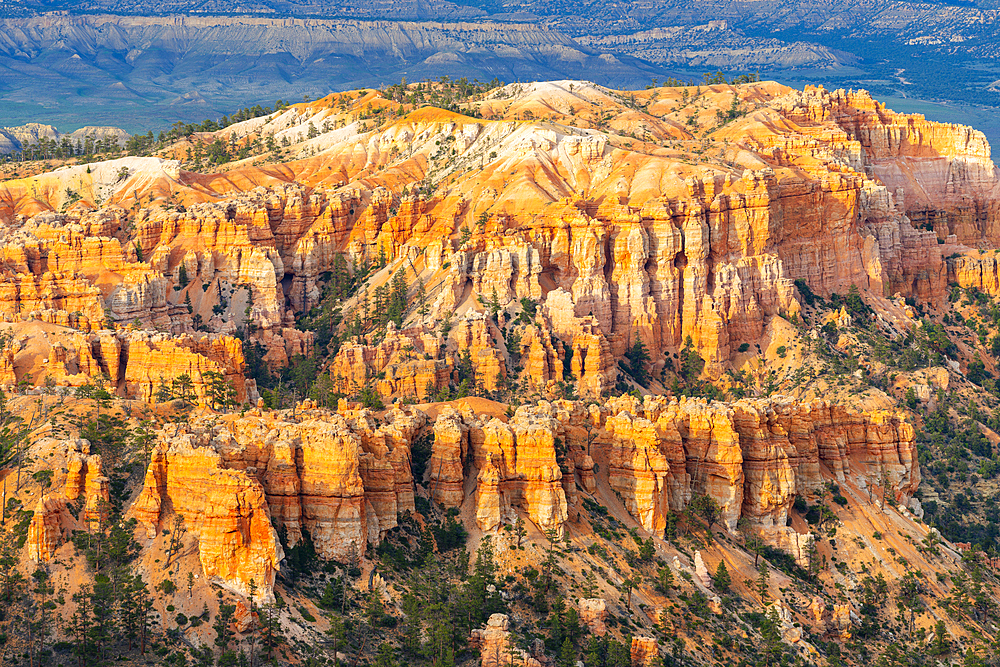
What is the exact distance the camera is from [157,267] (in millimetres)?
154500

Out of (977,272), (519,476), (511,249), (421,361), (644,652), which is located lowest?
(644,652)

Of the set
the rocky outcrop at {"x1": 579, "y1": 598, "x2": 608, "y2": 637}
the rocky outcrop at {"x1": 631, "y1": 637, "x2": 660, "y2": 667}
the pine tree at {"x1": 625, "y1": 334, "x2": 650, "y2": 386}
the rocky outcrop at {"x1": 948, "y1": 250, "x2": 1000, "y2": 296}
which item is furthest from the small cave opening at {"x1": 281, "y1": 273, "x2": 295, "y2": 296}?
the rocky outcrop at {"x1": 631, "y1": 637, "x2": 660, "y2": 667}

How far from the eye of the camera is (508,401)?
130 meters

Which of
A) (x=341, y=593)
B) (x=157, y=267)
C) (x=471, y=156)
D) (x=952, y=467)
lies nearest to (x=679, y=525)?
(x=341, y=593)

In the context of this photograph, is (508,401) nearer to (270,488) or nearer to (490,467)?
(490,467)

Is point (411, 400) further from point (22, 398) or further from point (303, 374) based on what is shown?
point (22, 398)

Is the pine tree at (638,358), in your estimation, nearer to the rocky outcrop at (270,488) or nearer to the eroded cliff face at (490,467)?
the eroded cliff face at (490,467)

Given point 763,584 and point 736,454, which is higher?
point 736,454

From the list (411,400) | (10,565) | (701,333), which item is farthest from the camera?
(701,333)

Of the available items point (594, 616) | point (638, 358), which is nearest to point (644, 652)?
point (594, 616)

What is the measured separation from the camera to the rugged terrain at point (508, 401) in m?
82.5

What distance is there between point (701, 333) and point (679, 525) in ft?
180

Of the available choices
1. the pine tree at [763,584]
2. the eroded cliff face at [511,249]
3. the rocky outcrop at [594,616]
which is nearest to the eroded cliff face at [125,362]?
the eroded cliff face at [511,249]

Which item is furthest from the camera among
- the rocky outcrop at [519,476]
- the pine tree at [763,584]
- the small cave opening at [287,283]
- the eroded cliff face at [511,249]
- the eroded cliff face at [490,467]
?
the small cave opening at [287,283]
